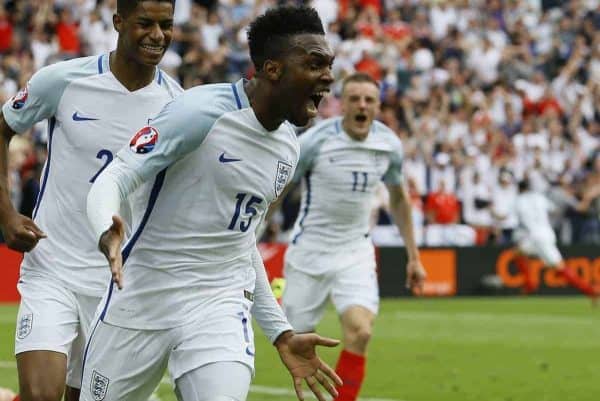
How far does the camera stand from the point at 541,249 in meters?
24.5

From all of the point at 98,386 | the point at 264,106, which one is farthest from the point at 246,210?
the point at 98,386

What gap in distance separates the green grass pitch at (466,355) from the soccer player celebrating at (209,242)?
5.36 m

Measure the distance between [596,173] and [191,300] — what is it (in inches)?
863

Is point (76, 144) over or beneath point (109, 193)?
beneath

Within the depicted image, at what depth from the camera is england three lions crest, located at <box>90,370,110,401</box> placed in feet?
18.5

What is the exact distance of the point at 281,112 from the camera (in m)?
5.69

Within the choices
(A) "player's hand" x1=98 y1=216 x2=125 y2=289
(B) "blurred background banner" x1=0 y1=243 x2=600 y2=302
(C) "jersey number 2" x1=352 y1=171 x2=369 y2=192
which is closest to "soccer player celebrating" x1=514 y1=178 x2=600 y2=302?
(B) "blurred background banner" x1=0 y1=243 x2=600 y2=302

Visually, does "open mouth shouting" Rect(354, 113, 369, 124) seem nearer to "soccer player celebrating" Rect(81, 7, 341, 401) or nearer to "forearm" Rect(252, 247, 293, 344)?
"forearm" Rect(252, 247, 293, 344)

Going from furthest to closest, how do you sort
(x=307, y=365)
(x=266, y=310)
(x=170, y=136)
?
(x=266, y=310), (x=307, y=365), (x=170, y=136)

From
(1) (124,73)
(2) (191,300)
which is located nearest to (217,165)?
(2) (191,300)

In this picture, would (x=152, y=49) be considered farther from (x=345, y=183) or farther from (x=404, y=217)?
(x=404, y=217)

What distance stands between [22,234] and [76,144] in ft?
2.03

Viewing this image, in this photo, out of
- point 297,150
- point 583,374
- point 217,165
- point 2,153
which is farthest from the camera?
point 583,374

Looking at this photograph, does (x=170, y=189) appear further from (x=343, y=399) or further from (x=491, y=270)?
(x=491, y=270)
